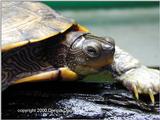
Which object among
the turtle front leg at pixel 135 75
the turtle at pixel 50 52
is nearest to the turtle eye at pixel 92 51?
the turtle at pixel 50 52

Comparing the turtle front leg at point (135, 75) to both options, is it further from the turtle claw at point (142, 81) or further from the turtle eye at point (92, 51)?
the turtle eye at point (92, 51)

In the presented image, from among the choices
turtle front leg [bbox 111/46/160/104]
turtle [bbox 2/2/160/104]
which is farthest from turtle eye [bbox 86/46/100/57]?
turtle front leg [bbox 111/46/160/104]

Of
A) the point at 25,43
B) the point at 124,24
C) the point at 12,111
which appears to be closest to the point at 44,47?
the point at 25,43

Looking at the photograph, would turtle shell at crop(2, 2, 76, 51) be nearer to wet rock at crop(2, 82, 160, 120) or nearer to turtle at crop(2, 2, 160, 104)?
turtle at crop(2, 2, 160, 104)

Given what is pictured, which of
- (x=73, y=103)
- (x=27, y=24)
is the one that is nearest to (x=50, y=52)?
(x=27, y=24)

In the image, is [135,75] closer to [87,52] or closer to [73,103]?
[87,52]

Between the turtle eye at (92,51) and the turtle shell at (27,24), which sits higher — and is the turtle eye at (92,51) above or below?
below

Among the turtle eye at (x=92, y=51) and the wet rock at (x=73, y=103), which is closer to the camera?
the wet rock at (x=73, y=103)

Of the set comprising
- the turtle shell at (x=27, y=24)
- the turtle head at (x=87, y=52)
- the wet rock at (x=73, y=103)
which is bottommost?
the wet rock at (x=73, y=103)

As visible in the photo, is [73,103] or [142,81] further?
[142,81]
